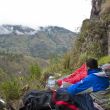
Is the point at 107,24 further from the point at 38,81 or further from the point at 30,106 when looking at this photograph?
the point at 30,106

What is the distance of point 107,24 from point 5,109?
20.2 feet

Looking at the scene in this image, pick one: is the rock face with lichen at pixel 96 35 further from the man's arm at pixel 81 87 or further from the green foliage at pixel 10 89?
the man's arm at pixel 81 87

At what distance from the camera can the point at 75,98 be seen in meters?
6.06

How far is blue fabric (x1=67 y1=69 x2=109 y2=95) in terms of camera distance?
6.03 metres

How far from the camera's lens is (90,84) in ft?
20.6

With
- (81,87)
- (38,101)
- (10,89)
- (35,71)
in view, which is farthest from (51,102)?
(35,71)

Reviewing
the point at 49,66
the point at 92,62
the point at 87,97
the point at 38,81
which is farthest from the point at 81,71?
the point at 49,66

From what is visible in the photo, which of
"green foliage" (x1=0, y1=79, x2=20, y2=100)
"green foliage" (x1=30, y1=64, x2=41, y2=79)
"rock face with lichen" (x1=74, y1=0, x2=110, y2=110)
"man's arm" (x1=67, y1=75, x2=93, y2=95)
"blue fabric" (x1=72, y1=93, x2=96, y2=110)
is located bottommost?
"green foliage" (x1=0, y1=79, x2=20, y2=100)

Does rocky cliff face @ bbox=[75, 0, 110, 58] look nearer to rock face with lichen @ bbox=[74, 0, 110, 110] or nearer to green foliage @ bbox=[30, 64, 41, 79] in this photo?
rock face with lichen @ bbox=[74, 0, 110, 110]

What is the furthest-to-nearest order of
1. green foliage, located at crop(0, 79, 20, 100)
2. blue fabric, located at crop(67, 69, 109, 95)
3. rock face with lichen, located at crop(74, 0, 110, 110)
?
1. rock face with lichen, located at crop(74, 0, 110, 110)
2. green foliage, located at crop(0, 79, 20, 100)
3. blue fabric, located at crop(67, 69, 109, 95)

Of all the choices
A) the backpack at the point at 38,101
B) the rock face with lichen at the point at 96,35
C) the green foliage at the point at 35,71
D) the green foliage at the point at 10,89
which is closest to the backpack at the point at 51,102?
the backpack at the point at 38,101

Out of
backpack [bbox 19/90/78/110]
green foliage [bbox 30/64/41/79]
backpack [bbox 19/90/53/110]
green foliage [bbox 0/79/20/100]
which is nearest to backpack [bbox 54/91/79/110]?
backpack [bbox 19/90/78/110]

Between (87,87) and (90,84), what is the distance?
11cm

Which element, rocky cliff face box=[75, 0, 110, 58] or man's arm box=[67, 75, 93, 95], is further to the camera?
rocky cliff face box=[75, 0, 110, 58]
